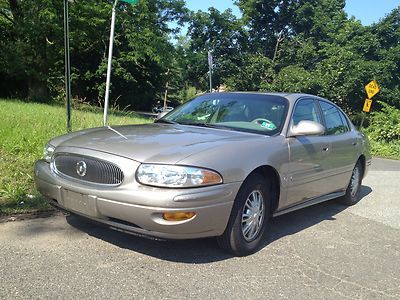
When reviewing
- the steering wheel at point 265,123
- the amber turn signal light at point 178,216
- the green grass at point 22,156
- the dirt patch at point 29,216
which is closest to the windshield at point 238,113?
the steering wheel at point 265,123

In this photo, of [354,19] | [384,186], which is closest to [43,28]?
[384,186]

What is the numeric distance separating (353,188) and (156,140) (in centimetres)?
381

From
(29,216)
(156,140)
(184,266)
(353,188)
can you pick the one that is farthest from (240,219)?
(353,188)

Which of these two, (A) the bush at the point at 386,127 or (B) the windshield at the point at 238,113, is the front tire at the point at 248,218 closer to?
(B) the windshield at the point at 238,113

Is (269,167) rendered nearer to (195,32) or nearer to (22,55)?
(22,55)

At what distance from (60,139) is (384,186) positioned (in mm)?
6671

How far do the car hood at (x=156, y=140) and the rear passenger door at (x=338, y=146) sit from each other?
1.59 m

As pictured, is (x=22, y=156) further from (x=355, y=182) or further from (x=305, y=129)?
(x=355, y=182)

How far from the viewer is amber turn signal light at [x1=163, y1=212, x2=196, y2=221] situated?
3.58 m

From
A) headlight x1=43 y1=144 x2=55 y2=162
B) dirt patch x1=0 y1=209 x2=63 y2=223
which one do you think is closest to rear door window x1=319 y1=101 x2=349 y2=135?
headlight x1=43 y1=144 x2=55 y2=162

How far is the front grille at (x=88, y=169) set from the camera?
3.76 m

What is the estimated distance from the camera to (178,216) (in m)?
3.61

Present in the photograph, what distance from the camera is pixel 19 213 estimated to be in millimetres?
4887

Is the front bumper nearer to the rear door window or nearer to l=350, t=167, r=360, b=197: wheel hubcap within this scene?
the rear door window
